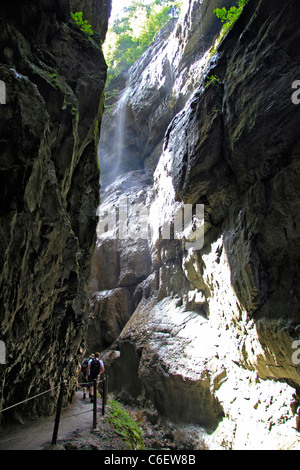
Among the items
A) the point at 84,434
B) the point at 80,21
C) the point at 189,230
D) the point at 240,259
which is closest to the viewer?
the point at 84,434

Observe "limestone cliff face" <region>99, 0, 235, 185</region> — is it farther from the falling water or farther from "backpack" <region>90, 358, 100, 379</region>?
"backpack" <region>90, 358, 100, 379</region>

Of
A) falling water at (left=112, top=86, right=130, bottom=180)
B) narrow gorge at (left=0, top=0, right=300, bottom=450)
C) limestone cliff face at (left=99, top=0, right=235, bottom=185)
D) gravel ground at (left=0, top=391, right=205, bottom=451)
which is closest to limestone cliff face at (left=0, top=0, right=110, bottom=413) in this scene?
narrow gorge at (left=0, top=0, right=300, bottom=450)

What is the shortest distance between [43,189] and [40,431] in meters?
5.03

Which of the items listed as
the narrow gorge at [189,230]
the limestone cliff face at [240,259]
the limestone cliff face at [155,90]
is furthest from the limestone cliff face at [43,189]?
the limestone cliff face at [155,90]

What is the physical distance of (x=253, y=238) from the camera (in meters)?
7.11

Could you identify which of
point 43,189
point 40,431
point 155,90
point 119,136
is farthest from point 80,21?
point 119,136

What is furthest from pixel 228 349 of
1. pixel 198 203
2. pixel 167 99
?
pixel 167 99

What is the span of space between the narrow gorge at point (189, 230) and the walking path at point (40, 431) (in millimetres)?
438

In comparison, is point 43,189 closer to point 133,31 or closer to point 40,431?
point 40,431

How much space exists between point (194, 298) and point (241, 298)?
4.42 m

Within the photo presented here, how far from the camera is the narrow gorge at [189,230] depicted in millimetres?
4891

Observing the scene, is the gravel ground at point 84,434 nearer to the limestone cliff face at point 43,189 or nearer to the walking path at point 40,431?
the walking path at point 40,431

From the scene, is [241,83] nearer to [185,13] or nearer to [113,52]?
[185,13]

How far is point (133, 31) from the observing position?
1143 inches
